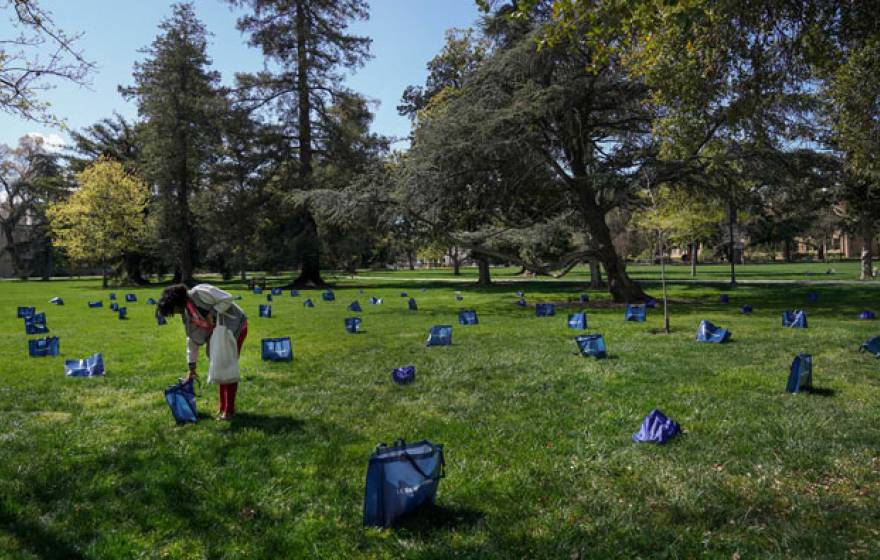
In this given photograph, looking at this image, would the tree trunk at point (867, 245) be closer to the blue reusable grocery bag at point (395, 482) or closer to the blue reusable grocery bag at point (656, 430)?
the blue reusable grocery bag at point (656, 430)

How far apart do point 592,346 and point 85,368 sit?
752cm

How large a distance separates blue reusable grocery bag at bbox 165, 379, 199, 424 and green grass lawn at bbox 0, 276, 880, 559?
15 centimetres

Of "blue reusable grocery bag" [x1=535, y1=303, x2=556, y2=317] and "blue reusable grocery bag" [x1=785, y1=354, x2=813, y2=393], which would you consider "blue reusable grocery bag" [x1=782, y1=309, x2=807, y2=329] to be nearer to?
"blue reusable grocery bag" [x1=535, y1=303, x2=556, y2=317]

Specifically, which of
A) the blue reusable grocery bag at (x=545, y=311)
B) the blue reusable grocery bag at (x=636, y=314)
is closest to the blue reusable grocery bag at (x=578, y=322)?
the blue reusable grocery bag at (x=636, y=314)

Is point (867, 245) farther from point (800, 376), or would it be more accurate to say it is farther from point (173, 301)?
point (173, 301)

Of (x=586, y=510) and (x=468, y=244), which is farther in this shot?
(x=468, y=244)

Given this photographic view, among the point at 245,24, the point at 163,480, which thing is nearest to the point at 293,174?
the point at 245,24

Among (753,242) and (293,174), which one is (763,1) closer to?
(293,174)

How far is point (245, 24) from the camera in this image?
35.4 meters

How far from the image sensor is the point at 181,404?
5.63 metres

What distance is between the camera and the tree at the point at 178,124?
38031mm

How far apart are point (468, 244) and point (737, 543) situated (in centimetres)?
1799

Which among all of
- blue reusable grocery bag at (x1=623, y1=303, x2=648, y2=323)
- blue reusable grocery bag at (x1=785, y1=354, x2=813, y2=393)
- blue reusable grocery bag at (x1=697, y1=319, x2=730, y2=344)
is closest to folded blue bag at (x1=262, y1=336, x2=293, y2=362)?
blue reusable grocery bag at (x1=785, y1=354, x2=813, y2=393)

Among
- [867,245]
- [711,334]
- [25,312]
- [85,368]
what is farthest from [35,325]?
[867,245]
